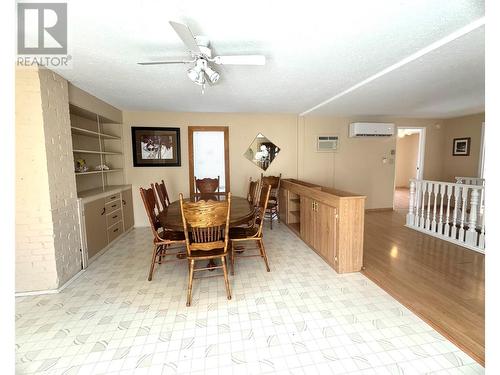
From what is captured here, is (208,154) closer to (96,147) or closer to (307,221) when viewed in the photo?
(96,147)

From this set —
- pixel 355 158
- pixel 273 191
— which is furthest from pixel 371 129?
pixel 273 191

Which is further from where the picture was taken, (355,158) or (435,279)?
(355,158)

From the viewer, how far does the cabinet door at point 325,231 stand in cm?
268

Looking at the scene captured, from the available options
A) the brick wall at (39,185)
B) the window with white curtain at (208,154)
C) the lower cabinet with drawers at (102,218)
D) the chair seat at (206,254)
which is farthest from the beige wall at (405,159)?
the brick wall at (39,185)

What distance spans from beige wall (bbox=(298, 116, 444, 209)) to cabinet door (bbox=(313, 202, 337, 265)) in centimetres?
212

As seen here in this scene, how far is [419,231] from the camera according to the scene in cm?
394

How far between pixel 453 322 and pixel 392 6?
2313 mm

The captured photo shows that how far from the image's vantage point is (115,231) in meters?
3.65

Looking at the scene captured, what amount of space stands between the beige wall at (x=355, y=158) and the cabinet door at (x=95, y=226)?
3714 mm

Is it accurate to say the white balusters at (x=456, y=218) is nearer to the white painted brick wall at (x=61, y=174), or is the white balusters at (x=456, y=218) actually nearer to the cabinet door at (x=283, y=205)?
the cabinet door at (x=283, y=205)

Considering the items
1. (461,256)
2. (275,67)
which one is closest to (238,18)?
(275,67)

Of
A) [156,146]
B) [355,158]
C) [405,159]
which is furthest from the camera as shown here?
[405,159]

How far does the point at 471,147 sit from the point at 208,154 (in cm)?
585

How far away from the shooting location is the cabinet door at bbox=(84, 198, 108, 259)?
291 centimetres
